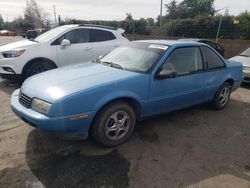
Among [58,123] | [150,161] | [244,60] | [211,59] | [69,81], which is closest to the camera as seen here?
[58,123]

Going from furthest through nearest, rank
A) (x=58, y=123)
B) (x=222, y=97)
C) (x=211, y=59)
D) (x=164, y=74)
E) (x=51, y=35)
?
(x=51, y=35)
(x=222, y=97)
(x=211, y=59)
(x=164, y=74)
(x=58, y=123)

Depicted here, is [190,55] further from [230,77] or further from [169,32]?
[169,32]

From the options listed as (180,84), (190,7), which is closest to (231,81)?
(180,84)

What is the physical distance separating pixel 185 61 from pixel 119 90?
166cm

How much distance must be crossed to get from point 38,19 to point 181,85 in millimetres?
46474

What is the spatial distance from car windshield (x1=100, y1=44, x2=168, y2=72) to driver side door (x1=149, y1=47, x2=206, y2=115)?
0.71 ft

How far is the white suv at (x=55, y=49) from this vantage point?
6641 mm

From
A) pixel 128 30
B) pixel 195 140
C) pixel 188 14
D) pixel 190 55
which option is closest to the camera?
pixel 195 140

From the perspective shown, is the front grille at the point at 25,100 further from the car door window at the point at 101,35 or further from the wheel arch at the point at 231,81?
the car door window at the point at 101,35

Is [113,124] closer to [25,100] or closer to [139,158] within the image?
[139,158]

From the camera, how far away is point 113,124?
373 cm

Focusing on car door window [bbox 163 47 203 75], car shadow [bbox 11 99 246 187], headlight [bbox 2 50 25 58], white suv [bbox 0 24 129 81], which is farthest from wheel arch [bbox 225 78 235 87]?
headlight [bbox 2 50 25 58]

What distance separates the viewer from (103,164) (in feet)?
10.9

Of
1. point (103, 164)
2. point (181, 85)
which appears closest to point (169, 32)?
point (181, 85)
